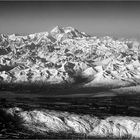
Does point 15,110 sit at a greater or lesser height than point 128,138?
greater

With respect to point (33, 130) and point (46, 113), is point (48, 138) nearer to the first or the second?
point (33, 130)

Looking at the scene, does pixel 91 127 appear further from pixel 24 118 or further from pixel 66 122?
pixel 24 118

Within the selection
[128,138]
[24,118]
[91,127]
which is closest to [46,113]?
[24,118]

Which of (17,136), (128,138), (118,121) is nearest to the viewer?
(17,136)

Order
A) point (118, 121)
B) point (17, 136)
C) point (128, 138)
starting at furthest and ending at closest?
1. point (118, 121)
2. point (128, 138)
3. point (17, 136)

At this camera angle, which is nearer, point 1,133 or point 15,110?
point 1,133

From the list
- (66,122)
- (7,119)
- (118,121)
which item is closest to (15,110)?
(7,119)
